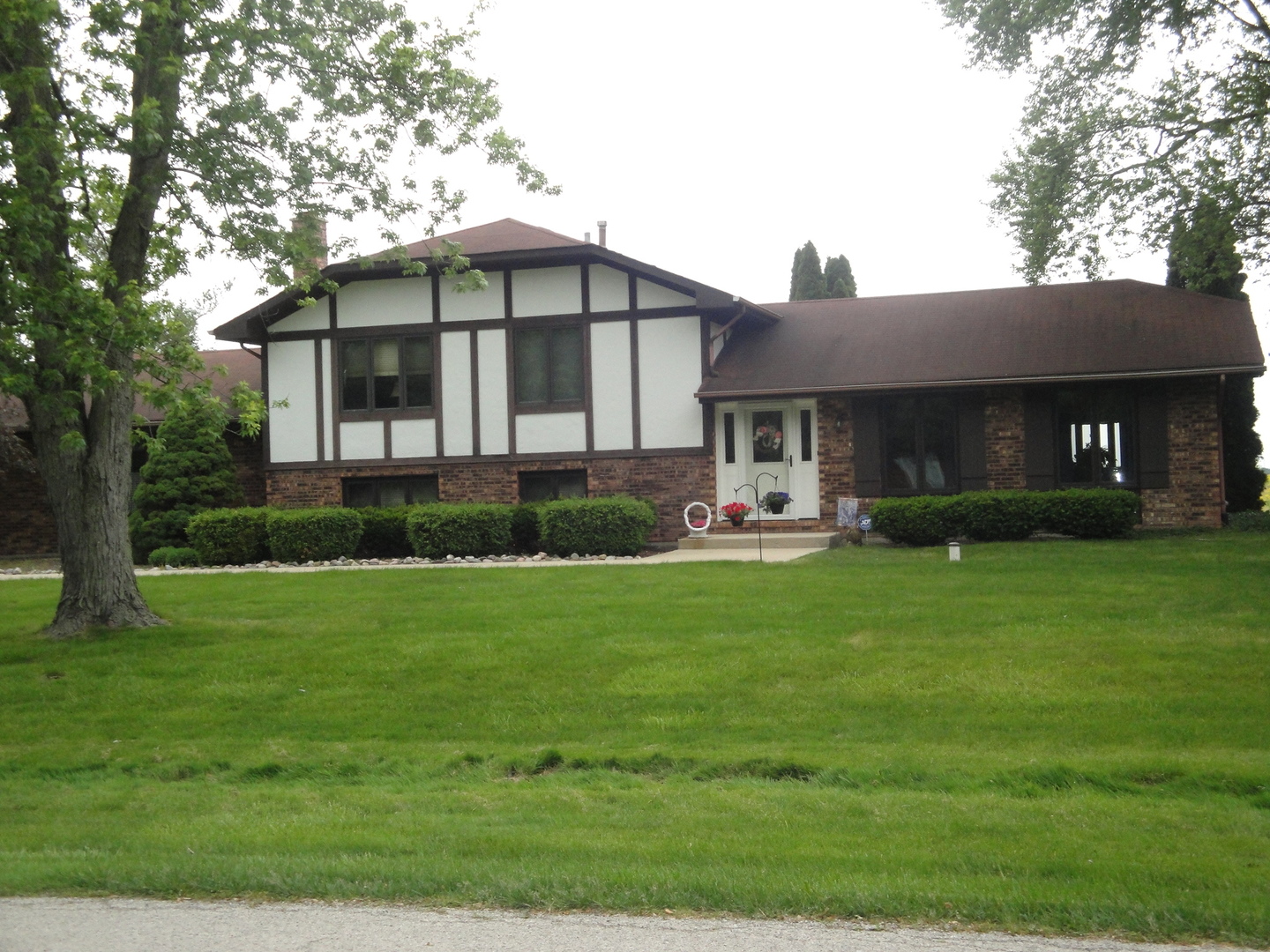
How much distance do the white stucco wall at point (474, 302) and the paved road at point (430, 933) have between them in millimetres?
17012

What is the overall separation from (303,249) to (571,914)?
9117 millimetres

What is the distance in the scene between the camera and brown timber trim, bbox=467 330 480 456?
21578 mm

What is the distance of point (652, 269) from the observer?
2031 cm

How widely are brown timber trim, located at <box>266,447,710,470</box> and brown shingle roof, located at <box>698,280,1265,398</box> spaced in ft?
4.20

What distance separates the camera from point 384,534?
20281mm

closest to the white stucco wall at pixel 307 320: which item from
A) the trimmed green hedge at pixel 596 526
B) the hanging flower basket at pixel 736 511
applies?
the trimmed green hedge at pixel 596 526

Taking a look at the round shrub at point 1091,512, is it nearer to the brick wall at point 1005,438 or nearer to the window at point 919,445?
the brick wall at point 1005,438

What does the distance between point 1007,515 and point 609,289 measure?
25.5ft

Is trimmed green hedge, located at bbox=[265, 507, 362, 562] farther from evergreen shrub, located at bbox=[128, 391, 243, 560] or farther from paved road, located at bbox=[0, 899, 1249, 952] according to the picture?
paved road, located at bbox=[0, 899, 1249, 952]

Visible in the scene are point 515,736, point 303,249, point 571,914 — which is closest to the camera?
point 571,914

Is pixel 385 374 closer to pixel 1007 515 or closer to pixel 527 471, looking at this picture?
pixel 527 471

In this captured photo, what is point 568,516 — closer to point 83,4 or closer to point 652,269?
point 652,269

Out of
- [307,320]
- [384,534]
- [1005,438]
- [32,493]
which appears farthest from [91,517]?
[1005,438]

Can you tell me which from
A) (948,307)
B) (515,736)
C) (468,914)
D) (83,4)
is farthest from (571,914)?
(948,307)
